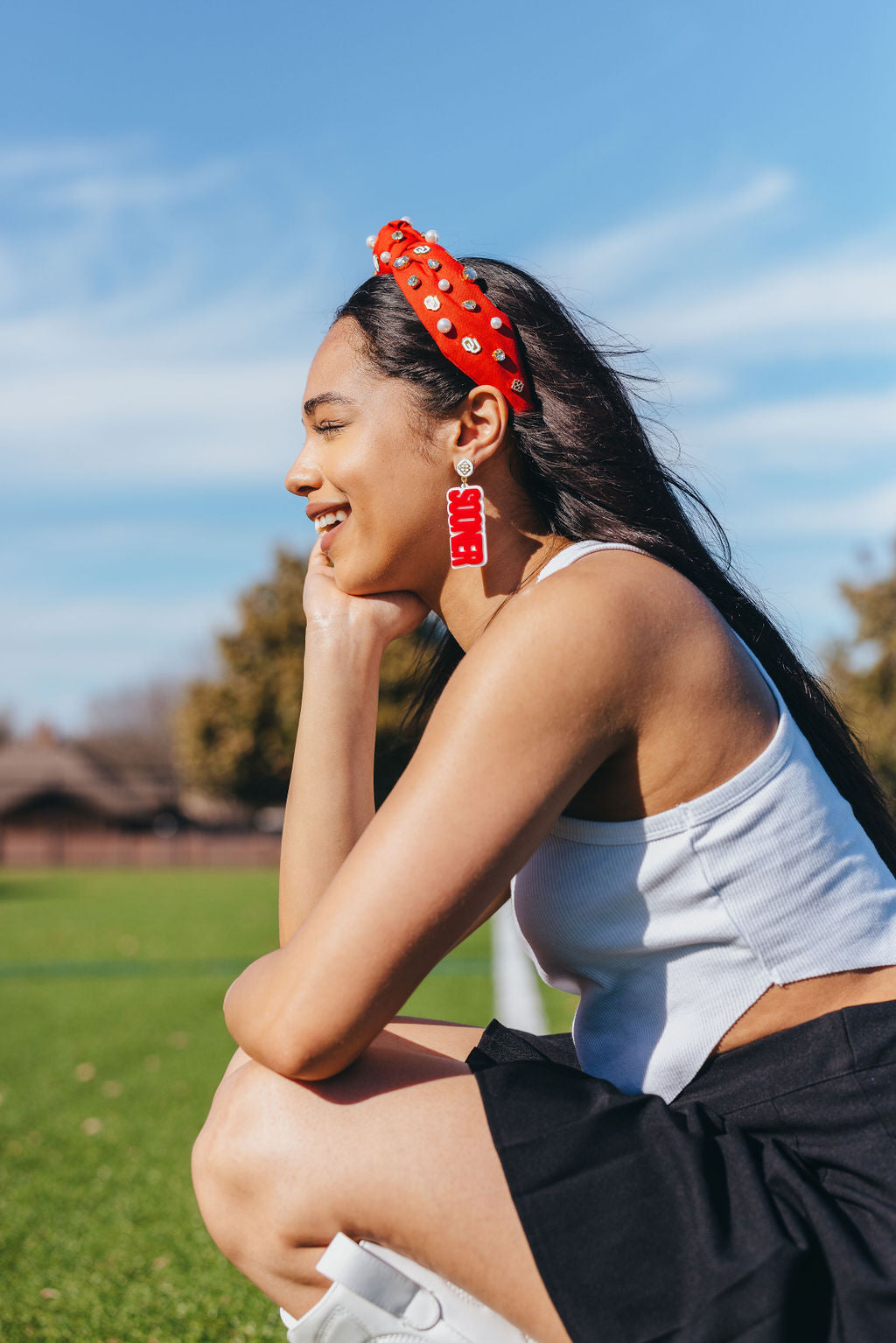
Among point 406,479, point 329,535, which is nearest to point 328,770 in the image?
point 329,535

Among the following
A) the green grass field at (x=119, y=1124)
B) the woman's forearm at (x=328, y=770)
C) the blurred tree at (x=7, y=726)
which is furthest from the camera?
the blurred tree at (x=7, y=726)

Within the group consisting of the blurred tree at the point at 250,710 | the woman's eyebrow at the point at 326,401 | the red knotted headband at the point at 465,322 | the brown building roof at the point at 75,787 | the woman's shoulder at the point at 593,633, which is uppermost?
the red knotted headband at the point at 465,322

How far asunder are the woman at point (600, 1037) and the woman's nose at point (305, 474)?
1.85ft

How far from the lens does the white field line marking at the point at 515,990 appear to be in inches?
245

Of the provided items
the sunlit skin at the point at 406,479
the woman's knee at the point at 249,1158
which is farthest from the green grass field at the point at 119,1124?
the sunlit skin at the point at 406,479

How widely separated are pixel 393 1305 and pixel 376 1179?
0.18m

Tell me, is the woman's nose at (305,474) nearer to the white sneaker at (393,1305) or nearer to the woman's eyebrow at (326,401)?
the woman's eyebrow at (326,401)

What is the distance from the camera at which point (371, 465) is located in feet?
6.82

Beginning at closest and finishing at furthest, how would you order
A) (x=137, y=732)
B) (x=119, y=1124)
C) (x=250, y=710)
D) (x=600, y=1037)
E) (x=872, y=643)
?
(x=600, y=1037)
(x=119, y=1124)
(x=872, y=643)
(x=250, y=710)
(x=137, y=732)

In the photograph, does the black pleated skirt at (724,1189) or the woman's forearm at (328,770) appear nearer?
the black pleated skirt at (724,1189)

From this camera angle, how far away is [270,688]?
40688 mm

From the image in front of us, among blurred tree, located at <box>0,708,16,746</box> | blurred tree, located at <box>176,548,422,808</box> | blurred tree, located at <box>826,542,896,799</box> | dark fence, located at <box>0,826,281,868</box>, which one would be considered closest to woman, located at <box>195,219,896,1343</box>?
blurred tree, located at <box>826,542,896,799</box>

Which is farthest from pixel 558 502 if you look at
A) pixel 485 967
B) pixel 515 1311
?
pixel 485 967

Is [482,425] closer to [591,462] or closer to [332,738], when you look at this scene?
[591,462]
